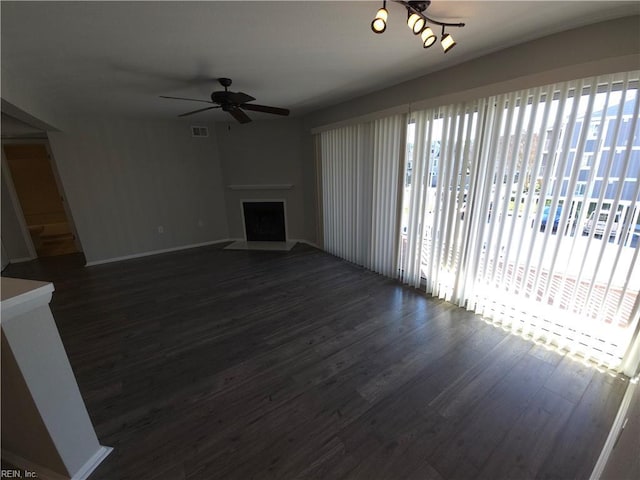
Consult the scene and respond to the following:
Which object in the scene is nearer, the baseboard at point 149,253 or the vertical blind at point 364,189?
the vertical blind at point 364,189

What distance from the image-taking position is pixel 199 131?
530 centimetres

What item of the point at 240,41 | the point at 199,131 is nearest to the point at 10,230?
the point at 199,131

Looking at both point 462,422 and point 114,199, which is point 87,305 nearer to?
point 114,199

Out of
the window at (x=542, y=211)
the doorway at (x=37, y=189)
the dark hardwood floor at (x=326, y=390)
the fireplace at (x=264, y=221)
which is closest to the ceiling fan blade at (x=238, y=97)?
the window at (x=542, y=211)

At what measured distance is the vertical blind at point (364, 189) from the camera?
3.42 meters

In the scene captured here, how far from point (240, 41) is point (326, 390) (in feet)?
8.82

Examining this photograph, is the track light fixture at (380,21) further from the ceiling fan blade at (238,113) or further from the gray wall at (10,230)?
the gray wall at (10,230)

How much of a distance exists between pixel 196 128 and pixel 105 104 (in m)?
1.71

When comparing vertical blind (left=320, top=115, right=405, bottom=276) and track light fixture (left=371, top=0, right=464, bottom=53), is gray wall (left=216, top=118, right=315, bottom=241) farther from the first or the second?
track light fixture (left=371, top=0, right=464, bottom=53)

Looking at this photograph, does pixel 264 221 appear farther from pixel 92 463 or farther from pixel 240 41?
pixel 92 463

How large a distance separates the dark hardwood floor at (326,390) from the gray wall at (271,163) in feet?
8.37

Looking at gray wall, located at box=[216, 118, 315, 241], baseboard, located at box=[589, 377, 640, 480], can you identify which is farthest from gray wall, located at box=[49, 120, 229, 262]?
baseboard, located at box=[589, 377, 640, 480]

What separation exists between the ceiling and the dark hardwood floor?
8.10 feet

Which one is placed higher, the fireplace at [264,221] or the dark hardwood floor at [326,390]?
the fireplace at [264,221]
